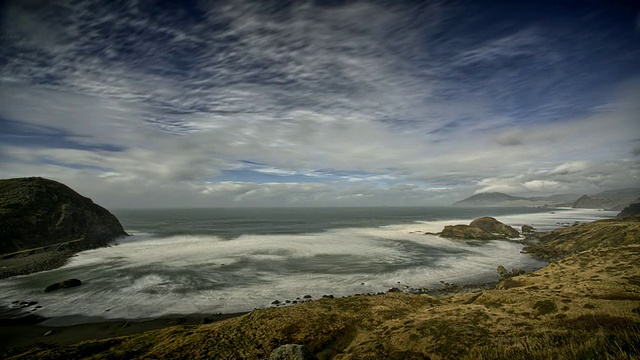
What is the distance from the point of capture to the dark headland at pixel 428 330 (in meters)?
10.9

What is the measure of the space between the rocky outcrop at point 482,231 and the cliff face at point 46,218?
307ft

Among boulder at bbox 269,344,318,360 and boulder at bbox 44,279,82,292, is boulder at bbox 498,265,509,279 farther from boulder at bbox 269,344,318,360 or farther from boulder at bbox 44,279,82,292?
boulder at bbox 44,279,82,292

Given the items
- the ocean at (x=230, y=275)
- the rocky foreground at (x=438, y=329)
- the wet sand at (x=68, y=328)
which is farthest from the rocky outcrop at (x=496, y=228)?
the wet sand at (x=68, y=328)

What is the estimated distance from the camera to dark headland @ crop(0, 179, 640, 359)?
35.7 feet

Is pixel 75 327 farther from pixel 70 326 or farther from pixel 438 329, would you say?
pixel 438 329

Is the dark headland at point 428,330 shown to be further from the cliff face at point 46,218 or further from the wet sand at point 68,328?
the cliff face at point 46,218

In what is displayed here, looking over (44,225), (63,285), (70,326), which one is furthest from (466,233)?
(44,225)

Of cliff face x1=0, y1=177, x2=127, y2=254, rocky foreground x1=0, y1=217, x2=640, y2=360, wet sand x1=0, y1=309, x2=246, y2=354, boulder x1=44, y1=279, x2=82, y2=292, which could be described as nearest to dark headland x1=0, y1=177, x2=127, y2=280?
cliff face x1=0, y1=177, x2=127, y2=254

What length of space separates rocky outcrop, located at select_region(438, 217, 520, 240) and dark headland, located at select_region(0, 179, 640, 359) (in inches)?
2100

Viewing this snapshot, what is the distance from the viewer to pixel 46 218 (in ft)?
199

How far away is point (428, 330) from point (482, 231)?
7068 cm

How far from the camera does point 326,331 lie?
15.2 m

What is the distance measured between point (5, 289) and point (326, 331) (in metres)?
42.5

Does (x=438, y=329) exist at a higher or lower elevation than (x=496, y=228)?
higher
